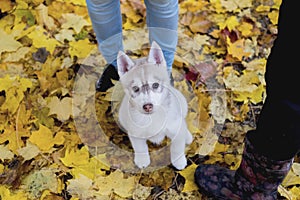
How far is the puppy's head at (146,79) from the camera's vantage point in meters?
1.56

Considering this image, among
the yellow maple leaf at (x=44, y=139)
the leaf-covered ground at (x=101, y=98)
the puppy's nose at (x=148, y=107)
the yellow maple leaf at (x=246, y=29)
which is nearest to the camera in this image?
the puppy's nose at (x=148, y=107)

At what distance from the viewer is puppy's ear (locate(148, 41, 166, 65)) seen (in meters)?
1.57

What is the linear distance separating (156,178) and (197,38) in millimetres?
854

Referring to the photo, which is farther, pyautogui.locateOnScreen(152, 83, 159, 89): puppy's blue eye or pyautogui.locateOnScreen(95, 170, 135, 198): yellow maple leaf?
pyautogui.locateOnScreen(95, 170, 135, 198): yellow maple leaf

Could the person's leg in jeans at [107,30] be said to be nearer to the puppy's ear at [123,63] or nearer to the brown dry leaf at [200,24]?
the puppy's ear at [123,63]

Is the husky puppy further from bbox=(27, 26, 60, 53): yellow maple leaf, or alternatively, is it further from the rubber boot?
bbox=(27, 26, 60, 53): yellow maple leaf

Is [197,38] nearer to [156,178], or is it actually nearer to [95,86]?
[95,86]

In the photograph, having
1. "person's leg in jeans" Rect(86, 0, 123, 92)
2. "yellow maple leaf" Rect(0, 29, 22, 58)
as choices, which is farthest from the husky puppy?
"yellow maple leaf" Rect(0, 29, 22, 58)

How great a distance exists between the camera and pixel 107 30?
5.93 ft

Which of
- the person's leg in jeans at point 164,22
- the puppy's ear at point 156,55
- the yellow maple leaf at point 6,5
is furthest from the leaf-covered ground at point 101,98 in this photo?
the puppy's ear at point 156,55

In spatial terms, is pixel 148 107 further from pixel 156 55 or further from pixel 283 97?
pixel 283 97

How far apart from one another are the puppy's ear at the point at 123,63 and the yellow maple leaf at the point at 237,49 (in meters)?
0.76

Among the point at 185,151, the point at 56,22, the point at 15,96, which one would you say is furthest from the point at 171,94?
the point at 56,22

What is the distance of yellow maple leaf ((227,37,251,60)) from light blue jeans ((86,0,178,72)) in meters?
0.43
